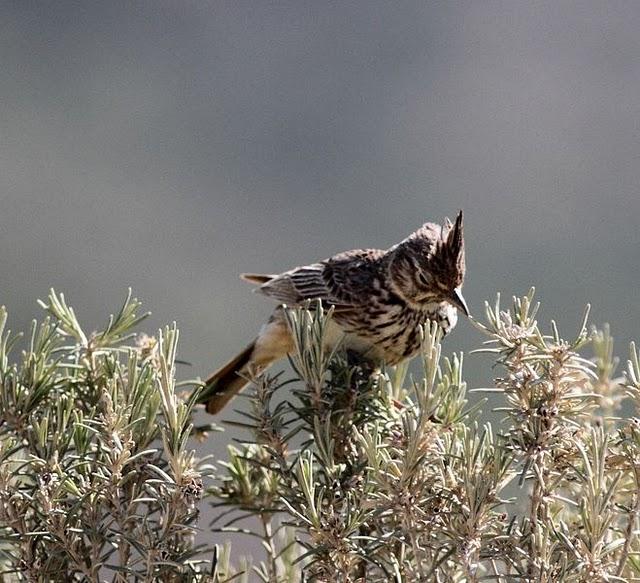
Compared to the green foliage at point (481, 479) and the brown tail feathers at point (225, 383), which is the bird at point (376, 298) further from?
the green foliage at point (481, 479)

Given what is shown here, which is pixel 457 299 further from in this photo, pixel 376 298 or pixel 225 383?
pixel 225 383

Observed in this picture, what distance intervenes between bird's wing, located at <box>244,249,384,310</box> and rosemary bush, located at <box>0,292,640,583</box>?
1460 millimetres

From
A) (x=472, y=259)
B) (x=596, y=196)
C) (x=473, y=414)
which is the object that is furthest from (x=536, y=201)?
(x=473, y=414)

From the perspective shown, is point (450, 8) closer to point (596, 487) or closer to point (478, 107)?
point (478, 107)

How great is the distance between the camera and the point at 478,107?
2483 centimetres

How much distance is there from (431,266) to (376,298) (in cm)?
28

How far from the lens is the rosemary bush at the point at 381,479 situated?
60.6 inches

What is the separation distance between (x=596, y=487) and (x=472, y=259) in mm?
17861

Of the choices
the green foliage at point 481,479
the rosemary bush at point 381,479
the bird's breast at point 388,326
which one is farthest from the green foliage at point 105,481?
the bird's breast at point 388,326

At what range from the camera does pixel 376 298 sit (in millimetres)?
3209

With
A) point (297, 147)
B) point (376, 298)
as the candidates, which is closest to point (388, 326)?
point (376, 298)

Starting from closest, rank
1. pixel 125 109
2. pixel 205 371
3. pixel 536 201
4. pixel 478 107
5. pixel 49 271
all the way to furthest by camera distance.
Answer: pixel 205 371
pixel 49 271
pixel 536 201
pixel 478 107
pixel 125 109

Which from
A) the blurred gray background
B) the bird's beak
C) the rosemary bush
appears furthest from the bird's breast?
the blurred gray background

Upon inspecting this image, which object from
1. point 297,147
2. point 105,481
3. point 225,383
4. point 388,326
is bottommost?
point 105,481
